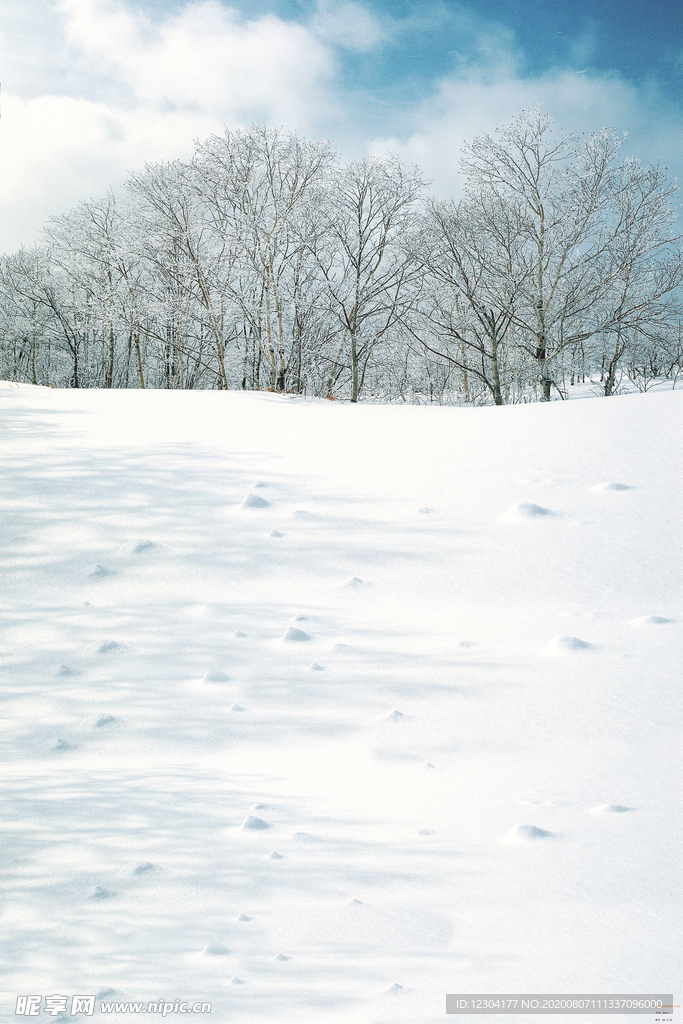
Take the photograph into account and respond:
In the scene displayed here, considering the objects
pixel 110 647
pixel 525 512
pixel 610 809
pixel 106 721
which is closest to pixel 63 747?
pixel 106 721

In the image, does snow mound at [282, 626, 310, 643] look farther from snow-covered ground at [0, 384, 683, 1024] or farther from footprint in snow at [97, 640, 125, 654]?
footprint in snow at [97, 640, 125, 654]

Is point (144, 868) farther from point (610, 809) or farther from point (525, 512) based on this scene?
point (525, 512)

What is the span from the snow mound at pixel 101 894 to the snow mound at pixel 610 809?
141 cm

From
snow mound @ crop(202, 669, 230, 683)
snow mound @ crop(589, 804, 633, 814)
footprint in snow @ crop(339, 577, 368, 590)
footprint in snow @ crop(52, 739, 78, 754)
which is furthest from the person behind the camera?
footprint in snow @ crop(339, 577, 368, 590)

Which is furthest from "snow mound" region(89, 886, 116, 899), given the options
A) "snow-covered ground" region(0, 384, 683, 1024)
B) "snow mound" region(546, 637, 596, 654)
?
"snow mound" region(546, 637, 596, 654)

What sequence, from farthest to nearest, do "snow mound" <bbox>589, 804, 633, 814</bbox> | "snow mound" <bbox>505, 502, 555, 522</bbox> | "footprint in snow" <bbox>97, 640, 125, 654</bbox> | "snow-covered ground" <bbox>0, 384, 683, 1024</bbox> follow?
"snow mound" <bbox>505, 502, 555, 522</bbox>
"footprint in snow" <bbox>97, 640, 125, 654</bbox>
"snow mound" <bbox>589, 804, 633, 814</bbox>
"snow-covered ground" <bbox>0, 384, 683, 1024</bbox>

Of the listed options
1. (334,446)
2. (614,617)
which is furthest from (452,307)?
(614,617)

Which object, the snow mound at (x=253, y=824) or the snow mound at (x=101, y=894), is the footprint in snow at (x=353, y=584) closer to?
the snow mound at (x=253, y=824)

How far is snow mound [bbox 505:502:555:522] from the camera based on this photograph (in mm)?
3697

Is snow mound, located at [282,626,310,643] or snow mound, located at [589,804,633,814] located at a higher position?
snow mound, located at [282,626,310,643]

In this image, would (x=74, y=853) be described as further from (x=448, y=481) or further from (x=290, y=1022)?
(x=448, y=481)

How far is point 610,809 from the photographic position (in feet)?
6.26

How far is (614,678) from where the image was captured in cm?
247

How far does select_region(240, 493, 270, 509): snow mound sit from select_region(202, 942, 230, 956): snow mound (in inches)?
102
